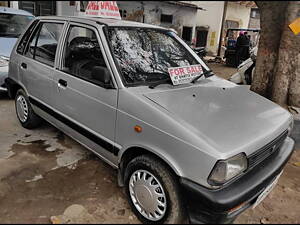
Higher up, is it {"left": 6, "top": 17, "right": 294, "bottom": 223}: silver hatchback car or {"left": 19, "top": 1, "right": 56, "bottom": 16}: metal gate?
{"left": 19, "top": 1, "right": 56, "bottom": 16}: metal gate

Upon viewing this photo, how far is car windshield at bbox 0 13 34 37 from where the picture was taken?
19.6ft

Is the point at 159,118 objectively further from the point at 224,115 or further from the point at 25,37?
the point at 25,37

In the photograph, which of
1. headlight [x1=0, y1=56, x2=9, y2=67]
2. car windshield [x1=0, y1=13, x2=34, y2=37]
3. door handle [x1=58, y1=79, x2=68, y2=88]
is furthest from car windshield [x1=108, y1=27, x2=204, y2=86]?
car windshield [x1=0, y1=13, x2=34, y2=37]

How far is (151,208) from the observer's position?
215 cm

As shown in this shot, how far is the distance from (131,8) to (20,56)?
9.72 meters

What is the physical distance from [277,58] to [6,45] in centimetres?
514

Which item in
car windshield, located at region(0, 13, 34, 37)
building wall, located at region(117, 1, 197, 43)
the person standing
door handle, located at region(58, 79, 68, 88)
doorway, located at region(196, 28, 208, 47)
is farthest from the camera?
doorway, located at region(196, 28, 208, 47)

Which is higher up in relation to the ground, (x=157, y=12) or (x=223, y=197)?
(x=157, y=12)

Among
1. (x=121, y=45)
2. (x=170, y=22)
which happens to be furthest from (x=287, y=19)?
(x=170, y=22)

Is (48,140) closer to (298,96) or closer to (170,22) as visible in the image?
(298,96)

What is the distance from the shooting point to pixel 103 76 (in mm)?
2354

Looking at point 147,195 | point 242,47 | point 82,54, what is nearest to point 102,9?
point 82,54

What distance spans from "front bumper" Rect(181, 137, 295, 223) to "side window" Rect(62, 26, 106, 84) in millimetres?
1402

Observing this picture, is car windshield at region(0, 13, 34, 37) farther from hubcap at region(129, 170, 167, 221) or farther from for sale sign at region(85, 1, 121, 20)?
hubcap at region(129, 170, 167, 221)
